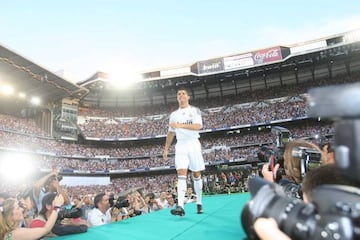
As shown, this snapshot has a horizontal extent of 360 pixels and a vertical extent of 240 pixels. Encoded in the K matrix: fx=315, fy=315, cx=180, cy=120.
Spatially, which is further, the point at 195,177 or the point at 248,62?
the point at 248,62

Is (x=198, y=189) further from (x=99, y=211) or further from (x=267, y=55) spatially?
(x=267, y=55)

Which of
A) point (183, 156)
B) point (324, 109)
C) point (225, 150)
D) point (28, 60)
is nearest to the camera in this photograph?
point (324, 109)

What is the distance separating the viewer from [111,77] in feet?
127

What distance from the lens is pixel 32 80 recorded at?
95.7 feet

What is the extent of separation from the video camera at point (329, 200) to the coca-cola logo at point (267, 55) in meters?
33.9

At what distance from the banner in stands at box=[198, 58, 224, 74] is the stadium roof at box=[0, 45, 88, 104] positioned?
13.3 meters

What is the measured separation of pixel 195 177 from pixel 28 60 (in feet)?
79.0

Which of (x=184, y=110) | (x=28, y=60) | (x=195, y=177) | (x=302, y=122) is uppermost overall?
(x=28, y=60)

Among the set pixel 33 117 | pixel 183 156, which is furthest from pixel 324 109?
pixel 33 117

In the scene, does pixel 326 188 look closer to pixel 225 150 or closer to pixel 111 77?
pixel 225 150

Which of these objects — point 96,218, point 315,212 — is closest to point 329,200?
point 315,212

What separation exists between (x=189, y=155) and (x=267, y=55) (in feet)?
99.0

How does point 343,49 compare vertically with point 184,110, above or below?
above

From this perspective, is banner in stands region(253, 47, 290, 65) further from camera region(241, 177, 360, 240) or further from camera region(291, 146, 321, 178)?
camera region(241, 177, 360, 240)
